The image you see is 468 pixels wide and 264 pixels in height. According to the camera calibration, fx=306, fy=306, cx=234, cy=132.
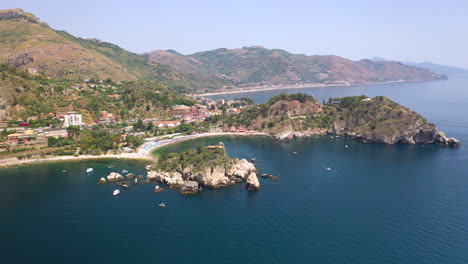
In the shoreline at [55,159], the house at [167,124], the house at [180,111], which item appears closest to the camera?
the shoreline at [55,159]

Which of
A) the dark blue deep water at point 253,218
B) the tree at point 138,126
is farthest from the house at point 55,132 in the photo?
the tree at point 138,126

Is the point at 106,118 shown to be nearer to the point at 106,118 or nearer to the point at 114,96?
the point at 106,118

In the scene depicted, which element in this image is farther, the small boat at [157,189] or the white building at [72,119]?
the white building at [72,119]

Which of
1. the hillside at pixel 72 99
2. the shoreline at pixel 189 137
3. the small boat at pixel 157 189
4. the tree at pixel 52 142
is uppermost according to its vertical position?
the hillside at pixel 72 99

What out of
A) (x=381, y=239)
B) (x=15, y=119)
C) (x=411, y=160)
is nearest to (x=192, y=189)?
(x=381, y=239)

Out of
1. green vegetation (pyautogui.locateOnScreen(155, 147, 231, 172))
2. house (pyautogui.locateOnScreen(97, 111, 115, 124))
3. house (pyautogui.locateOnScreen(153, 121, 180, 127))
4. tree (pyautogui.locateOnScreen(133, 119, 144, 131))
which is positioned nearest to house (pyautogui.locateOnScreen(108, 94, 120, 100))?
house (pyautogui.locateOnScreen(97, 111, 115, 124))

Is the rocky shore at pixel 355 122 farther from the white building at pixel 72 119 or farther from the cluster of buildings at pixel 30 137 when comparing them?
the cluster of buildings at pixel 30 137
